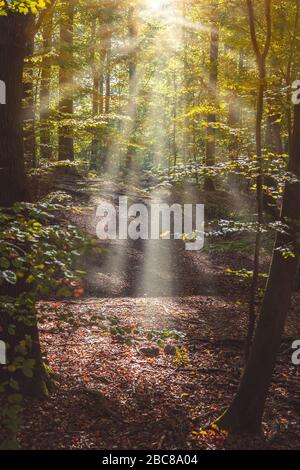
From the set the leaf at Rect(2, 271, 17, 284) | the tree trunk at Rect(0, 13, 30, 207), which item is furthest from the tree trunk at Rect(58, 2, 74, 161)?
the leaf at Rect(2, 271, 17, 284)

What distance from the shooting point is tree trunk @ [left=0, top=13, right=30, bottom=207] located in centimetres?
487

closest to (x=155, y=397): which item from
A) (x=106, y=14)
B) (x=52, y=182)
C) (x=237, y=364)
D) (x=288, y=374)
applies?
(x=237, y=364)

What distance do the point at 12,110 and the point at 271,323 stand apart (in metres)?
4.11

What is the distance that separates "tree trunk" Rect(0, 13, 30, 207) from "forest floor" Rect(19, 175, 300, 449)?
3.58ft

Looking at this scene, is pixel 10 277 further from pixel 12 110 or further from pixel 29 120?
pixel 29 120

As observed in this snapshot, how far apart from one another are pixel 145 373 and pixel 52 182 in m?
9.82

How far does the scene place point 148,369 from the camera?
7.02m

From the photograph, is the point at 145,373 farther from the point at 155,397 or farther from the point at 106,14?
the point at 106,14

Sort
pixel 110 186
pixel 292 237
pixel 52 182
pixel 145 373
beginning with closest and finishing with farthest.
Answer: pixel 292 237, pixel 145 373, pixel 52 182, pixel 110 186

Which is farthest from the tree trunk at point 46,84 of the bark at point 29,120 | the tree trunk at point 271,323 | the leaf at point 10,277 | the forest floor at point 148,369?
the leaf at point 10,277

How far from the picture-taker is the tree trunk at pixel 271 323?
5125 mm

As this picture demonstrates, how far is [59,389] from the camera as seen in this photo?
6.02 meters

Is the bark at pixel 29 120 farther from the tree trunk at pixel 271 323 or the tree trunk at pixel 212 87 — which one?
the tree trunk at pixel 271 323

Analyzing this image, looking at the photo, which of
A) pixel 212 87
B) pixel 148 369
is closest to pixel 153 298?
pixel 148 369
